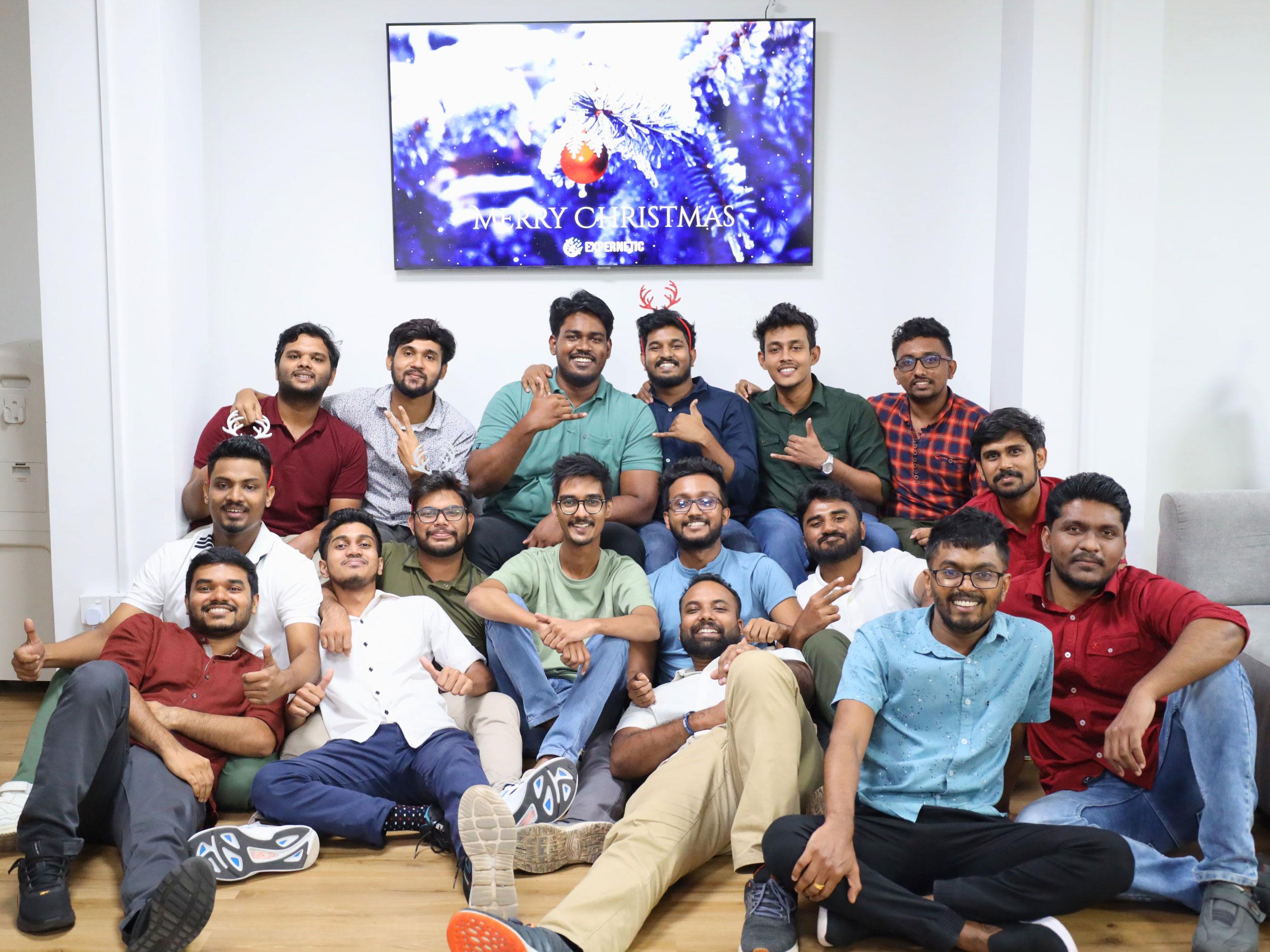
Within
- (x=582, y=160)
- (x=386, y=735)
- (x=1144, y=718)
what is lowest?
(x=386, y=735)

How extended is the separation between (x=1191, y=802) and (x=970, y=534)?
91 centimetres

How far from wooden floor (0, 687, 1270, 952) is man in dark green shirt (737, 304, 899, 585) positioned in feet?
5.26

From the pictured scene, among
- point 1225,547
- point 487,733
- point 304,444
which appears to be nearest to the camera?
point 487,733

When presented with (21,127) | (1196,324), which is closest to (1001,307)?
(1196,324)

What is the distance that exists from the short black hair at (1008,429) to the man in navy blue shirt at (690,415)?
88 cm

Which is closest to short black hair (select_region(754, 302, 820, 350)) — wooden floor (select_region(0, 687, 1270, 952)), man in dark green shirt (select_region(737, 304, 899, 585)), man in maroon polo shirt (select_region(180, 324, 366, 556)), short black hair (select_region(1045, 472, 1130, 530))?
man in dark green shirt (select_region(737, 304, 899, 585))

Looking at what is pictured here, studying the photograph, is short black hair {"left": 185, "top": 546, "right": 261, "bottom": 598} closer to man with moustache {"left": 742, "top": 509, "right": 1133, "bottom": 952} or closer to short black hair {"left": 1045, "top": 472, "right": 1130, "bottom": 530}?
man with moustache {"left": 742, "top": 509, "right": 1133, "bottom": 952}

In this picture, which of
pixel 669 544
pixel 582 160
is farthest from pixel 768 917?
pixel 582 160

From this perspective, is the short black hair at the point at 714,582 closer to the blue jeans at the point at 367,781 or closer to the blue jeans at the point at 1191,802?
the blue jeans at the point at 367,781

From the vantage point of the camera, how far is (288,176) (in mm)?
4582

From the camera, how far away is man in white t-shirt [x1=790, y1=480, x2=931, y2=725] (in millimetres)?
3164

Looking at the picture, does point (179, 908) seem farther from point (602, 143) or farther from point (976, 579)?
point (602, 143)

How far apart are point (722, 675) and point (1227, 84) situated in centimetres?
345

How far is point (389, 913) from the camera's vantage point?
2514 mm
